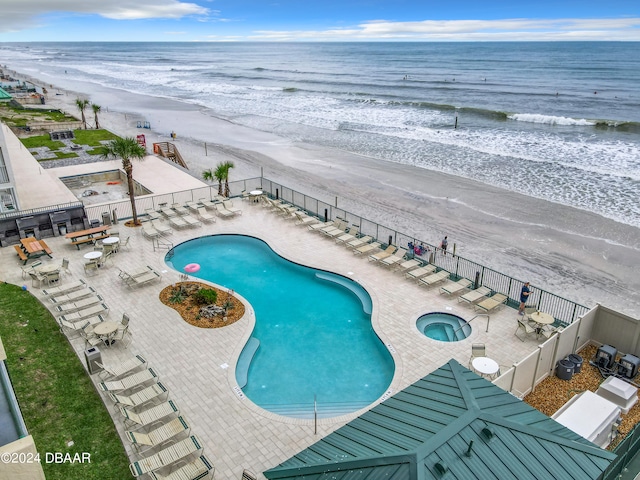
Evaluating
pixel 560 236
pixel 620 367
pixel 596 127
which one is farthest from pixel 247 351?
pixel 596 127

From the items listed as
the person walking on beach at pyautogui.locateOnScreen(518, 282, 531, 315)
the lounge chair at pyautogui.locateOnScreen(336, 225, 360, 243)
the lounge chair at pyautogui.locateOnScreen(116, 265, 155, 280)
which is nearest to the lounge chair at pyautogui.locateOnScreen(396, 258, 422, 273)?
the lounge chair at pyautogui.locateOnScreen(336, 225, 360, 243)

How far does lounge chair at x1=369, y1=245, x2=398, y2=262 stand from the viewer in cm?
2067

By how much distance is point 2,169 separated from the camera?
21422 mm

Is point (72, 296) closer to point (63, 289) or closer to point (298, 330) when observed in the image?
point (63, 289)

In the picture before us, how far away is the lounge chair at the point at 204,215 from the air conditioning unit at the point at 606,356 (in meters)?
18.4

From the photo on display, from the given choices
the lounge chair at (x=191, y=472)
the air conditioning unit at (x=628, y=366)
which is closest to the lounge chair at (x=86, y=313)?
the lounge chair at (x=191, y=472)

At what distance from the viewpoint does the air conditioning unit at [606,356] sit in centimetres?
1407

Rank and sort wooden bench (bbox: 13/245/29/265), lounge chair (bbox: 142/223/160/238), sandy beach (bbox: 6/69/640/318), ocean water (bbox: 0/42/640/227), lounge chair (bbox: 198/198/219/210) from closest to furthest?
wooden bench (bbox: 13/245/29/265) → sandy beach (bbox: 6/69/640/318) → lounge chair (bbox: 142/223/160/238) → lounge chair (bbox: 198/198/219/210) → ocean water (bbox: 0/42/640/227)

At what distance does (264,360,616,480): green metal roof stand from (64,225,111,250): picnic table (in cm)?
1811

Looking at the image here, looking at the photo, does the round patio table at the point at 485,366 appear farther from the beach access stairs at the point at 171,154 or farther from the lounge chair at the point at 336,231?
the beach access stairs at the point at 171,154

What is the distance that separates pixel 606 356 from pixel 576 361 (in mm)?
954

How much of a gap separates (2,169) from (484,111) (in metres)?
61.9

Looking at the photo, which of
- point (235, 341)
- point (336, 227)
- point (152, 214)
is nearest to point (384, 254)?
point (336, 227)

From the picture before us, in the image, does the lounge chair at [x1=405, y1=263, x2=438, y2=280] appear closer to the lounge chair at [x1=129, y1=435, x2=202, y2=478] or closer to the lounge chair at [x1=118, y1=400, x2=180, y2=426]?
the lounge chair at [x1=118, y1=400, x2=180, y2=426]
